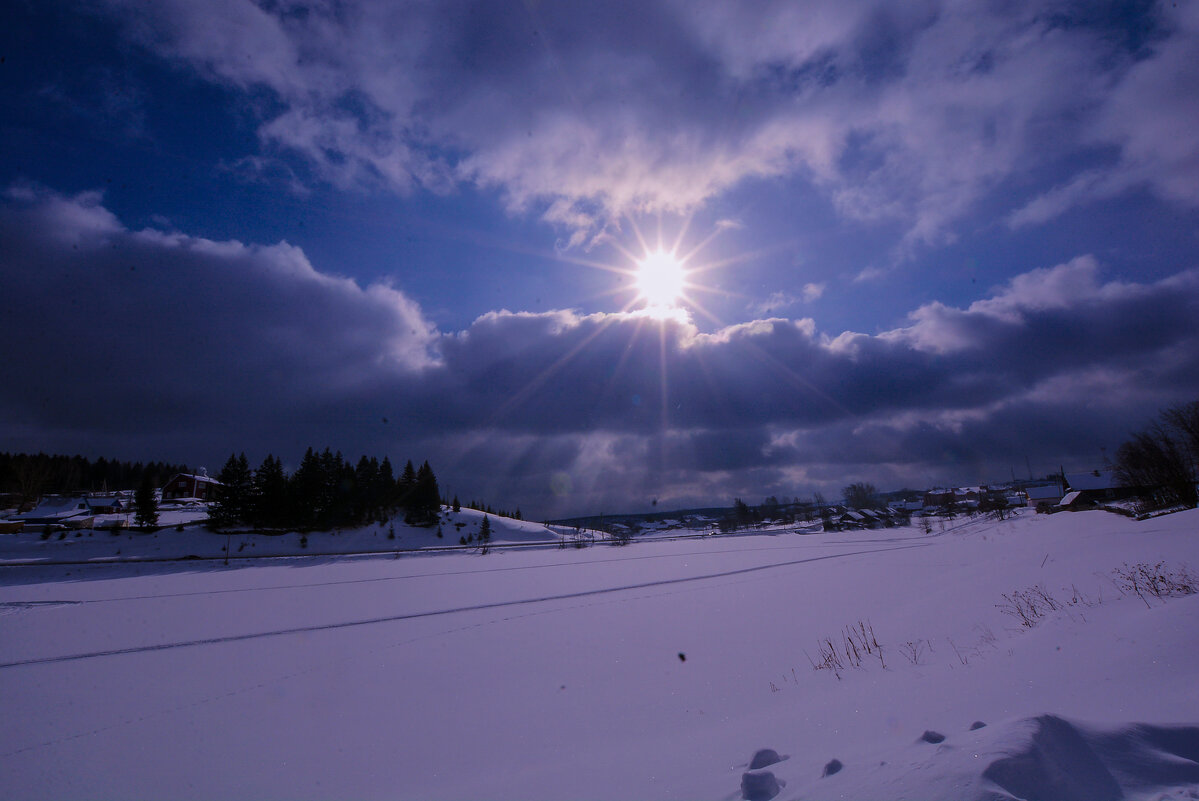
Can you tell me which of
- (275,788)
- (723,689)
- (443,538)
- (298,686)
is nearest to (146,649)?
(298,686)

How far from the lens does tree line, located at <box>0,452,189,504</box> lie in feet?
278

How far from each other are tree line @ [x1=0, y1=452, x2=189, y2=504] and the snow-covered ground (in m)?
88.6

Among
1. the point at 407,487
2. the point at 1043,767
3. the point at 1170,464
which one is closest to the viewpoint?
the point at 1043,767

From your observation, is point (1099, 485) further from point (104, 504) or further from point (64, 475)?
point (64, 475)

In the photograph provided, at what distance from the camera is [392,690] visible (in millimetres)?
10156

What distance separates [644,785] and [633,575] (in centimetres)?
2663

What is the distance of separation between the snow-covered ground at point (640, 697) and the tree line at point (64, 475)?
291ft

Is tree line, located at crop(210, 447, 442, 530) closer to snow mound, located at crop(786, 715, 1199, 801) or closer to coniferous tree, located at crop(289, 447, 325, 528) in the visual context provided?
coniferous tree, located at crop(289, 447, 325, 528)

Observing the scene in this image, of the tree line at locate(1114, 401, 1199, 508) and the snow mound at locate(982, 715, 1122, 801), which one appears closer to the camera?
the snow mound at locate(982, 715, 1122, 801)

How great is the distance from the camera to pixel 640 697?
28.6 ft

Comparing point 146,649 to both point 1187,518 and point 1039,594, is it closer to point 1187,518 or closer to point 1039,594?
point 1039,594

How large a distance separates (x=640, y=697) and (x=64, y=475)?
165176 mm

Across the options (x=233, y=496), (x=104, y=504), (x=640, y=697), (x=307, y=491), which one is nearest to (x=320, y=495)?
(x=307, y=491)

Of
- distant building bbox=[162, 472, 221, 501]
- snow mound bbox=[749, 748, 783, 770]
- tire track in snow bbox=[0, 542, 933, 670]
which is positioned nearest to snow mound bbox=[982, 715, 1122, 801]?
snow mound bbox=[749, 748, 783, 770]
